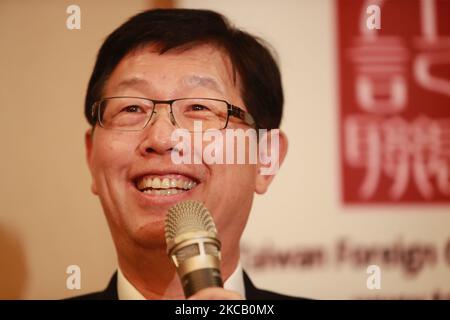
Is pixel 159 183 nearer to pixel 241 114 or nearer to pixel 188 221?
pixel 241 114

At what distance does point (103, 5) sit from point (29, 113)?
361 mm

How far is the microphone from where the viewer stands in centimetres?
97

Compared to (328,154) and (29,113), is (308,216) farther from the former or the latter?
(29,113)

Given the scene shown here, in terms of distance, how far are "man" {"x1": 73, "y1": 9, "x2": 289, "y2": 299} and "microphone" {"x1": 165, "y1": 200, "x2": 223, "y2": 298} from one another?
357mm

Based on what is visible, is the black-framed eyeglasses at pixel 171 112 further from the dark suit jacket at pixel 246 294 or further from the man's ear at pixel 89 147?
the dark suit jacket at pixel 246 294

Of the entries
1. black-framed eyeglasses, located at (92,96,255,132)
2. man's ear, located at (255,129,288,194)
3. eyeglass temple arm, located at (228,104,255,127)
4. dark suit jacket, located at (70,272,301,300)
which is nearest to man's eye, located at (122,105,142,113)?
black-framed eyeglasses, located at (92,96,255,132)

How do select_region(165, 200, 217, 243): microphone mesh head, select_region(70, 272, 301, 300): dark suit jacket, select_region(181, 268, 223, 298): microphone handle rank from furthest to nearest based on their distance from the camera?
select_region(70, 272, 301, 300): dark suit jacket
select_region(165, 200, 217, 243): microphone mesh head
select_region(181, 268, 223, 298): microphone handle

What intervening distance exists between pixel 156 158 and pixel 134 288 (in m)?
0.35

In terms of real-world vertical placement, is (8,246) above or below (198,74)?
below

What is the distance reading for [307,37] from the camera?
5.62ft

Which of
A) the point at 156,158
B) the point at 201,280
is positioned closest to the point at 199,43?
the point at 156,158

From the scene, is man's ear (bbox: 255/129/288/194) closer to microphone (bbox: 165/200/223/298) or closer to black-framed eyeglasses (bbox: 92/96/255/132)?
black-framed eyeglasses (bbox: 92/96/255/132)

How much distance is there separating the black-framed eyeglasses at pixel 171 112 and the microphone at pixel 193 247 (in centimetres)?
41
